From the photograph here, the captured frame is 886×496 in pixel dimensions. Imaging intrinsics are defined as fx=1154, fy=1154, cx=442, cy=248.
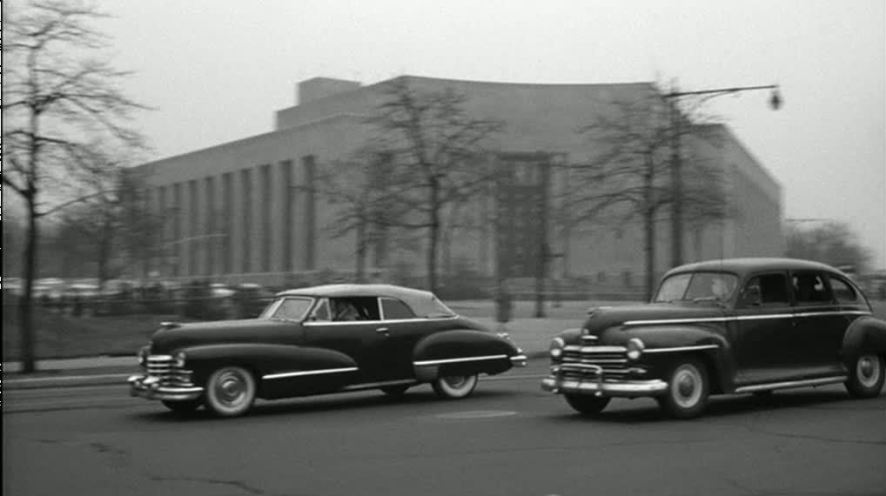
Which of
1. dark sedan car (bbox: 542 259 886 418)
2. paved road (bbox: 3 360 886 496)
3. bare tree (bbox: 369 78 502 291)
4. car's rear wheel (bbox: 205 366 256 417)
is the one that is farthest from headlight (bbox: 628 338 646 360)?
bare tree (bbox: 369 78 502 291)

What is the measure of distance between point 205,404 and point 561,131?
295ft

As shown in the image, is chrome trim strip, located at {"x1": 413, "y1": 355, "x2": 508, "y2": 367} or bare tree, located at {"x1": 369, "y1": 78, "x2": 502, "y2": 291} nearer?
chrome trim strip, located at {"x1": 413, "y1": 355, "x2": 508, "y2": 367}

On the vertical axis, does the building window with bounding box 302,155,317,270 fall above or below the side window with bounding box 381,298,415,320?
above

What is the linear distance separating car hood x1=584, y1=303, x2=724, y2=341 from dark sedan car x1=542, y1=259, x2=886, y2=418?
0.04 ft

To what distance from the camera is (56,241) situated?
45031 millimetres

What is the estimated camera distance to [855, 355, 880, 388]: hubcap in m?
15.4

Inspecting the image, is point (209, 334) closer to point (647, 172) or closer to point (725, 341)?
point (725, 341)

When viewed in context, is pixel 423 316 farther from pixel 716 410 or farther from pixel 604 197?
pixel 604 197

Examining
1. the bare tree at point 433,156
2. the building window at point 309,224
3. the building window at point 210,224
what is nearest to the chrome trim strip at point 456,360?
the bare tree at point 433,156

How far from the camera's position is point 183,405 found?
14.8 m

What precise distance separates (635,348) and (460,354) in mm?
4061

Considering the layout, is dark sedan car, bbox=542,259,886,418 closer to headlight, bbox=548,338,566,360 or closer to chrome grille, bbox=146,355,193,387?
headlight, bbox=548,338,566,360

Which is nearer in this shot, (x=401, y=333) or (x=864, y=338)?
(x=864, y=338)

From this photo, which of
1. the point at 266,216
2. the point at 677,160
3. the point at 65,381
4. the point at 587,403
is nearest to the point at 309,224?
the point at 266,216
